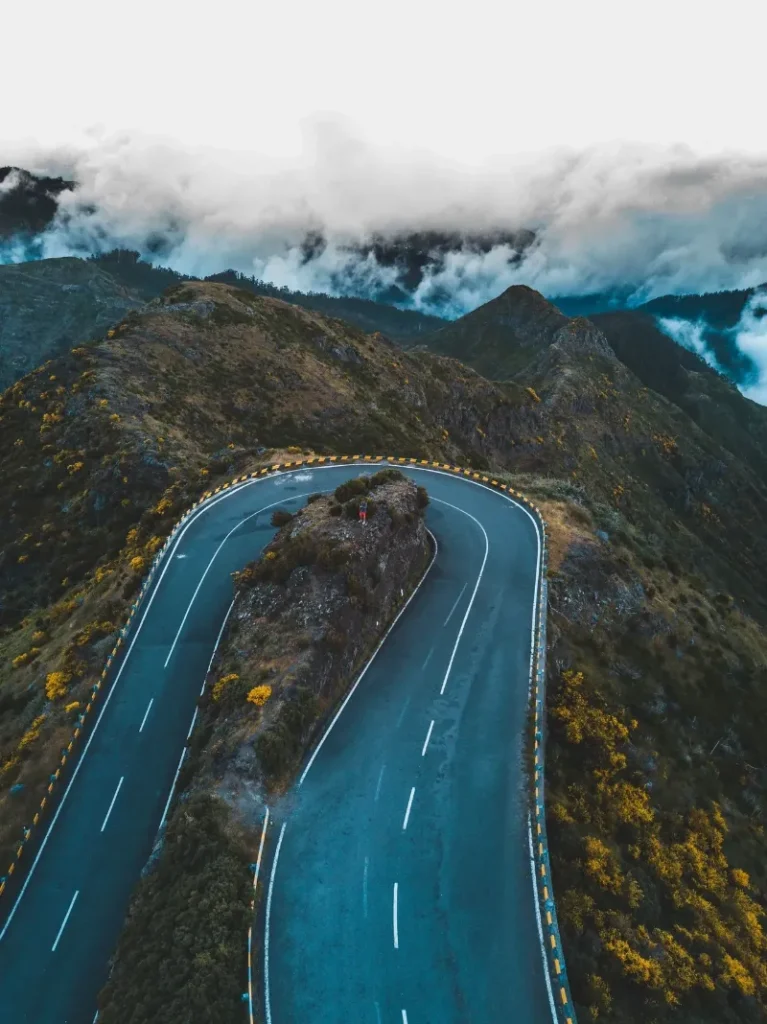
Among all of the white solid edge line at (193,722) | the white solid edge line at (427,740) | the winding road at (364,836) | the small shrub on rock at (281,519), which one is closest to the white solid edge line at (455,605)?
the winding road at (364,836)

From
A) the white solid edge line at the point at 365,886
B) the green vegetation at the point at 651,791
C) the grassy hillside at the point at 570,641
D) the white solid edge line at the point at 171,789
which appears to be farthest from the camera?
the white solid edge line at the point at 171,789

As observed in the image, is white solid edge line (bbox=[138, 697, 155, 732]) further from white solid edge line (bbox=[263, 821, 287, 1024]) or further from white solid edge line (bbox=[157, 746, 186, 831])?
white solid edge line (bbox=[263, 821, 287, 1024])

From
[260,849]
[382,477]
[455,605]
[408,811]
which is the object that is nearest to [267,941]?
[260,849]

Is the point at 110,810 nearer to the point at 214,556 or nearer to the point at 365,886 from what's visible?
the point at 365,886

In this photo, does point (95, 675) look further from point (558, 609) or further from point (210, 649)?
point (558, 609)

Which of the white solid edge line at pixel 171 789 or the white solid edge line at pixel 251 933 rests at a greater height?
the white solid edge line at pixel 251 933

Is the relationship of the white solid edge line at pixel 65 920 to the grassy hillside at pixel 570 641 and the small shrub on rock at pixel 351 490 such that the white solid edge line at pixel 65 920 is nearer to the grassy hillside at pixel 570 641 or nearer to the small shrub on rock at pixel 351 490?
the grassy hillside at pixel 570 641

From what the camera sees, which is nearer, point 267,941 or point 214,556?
point 267,941
